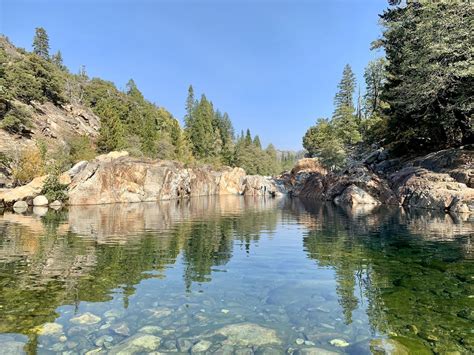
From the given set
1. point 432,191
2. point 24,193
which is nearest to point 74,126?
point 24,193

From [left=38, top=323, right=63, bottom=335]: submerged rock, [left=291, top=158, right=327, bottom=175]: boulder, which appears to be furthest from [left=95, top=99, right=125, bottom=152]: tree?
[left=38, top=323, right=63, bottom=335]: submerged rock

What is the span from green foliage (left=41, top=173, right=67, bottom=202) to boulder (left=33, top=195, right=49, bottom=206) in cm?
41

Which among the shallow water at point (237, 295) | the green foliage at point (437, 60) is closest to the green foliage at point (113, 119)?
the shallow water at point (237, 295)

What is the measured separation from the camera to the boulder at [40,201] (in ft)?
132

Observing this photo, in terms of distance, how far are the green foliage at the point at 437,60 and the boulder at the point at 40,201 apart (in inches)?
1537

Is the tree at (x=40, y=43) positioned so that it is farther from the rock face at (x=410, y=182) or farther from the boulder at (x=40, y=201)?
the rock face at (x=410, y=182)

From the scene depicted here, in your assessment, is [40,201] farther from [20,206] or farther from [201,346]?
[201,346]

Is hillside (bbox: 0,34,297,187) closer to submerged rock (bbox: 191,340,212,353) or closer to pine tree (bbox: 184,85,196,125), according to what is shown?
pine tree (bbox: 184,85,196,125)

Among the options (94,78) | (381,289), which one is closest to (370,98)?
(94,78)

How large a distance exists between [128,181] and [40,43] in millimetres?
68814

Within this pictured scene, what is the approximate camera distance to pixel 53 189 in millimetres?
42125

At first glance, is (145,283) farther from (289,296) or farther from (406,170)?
(406,170)

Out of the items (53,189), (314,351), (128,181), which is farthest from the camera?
(128,181)

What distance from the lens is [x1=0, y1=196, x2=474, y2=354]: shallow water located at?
6516mm
